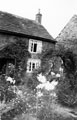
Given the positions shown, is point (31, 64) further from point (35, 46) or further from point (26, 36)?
point (26, 36)

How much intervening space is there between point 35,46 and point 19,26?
281 centimetres

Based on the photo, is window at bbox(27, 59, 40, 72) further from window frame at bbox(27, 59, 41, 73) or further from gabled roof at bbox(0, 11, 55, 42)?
gabled roof at bbox(0, 11, 55, 42)

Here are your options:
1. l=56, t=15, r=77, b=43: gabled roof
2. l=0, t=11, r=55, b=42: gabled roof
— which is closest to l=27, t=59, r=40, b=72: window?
l=0, t=11, r=55, b=42: gabled roof

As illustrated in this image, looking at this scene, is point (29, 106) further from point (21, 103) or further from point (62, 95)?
point (62, 95)

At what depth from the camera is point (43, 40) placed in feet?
58.6

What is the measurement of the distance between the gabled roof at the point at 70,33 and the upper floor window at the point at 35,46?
2.53m

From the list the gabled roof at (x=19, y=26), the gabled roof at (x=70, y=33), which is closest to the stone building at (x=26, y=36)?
the gabled roof at (x=19, y=26)

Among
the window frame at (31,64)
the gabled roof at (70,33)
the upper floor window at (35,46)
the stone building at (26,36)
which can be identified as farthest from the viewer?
the upper floor window at (35,46)

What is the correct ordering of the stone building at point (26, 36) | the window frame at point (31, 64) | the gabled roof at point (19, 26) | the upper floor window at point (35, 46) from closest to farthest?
the stone building at point (26, 36)
the gabled roof at point (19, 26)
the window frame at point (31, 64)
the upper floor window at point (35, 46)

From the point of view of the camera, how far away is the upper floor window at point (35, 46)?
1692cm

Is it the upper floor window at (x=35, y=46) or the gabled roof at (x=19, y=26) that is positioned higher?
the gabled roof at (x=19, y=26)

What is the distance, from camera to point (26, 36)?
16.2 metres

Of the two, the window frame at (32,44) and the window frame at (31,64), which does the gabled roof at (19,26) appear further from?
the window frame at (31,64)

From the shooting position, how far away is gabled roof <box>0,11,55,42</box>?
15656mm
